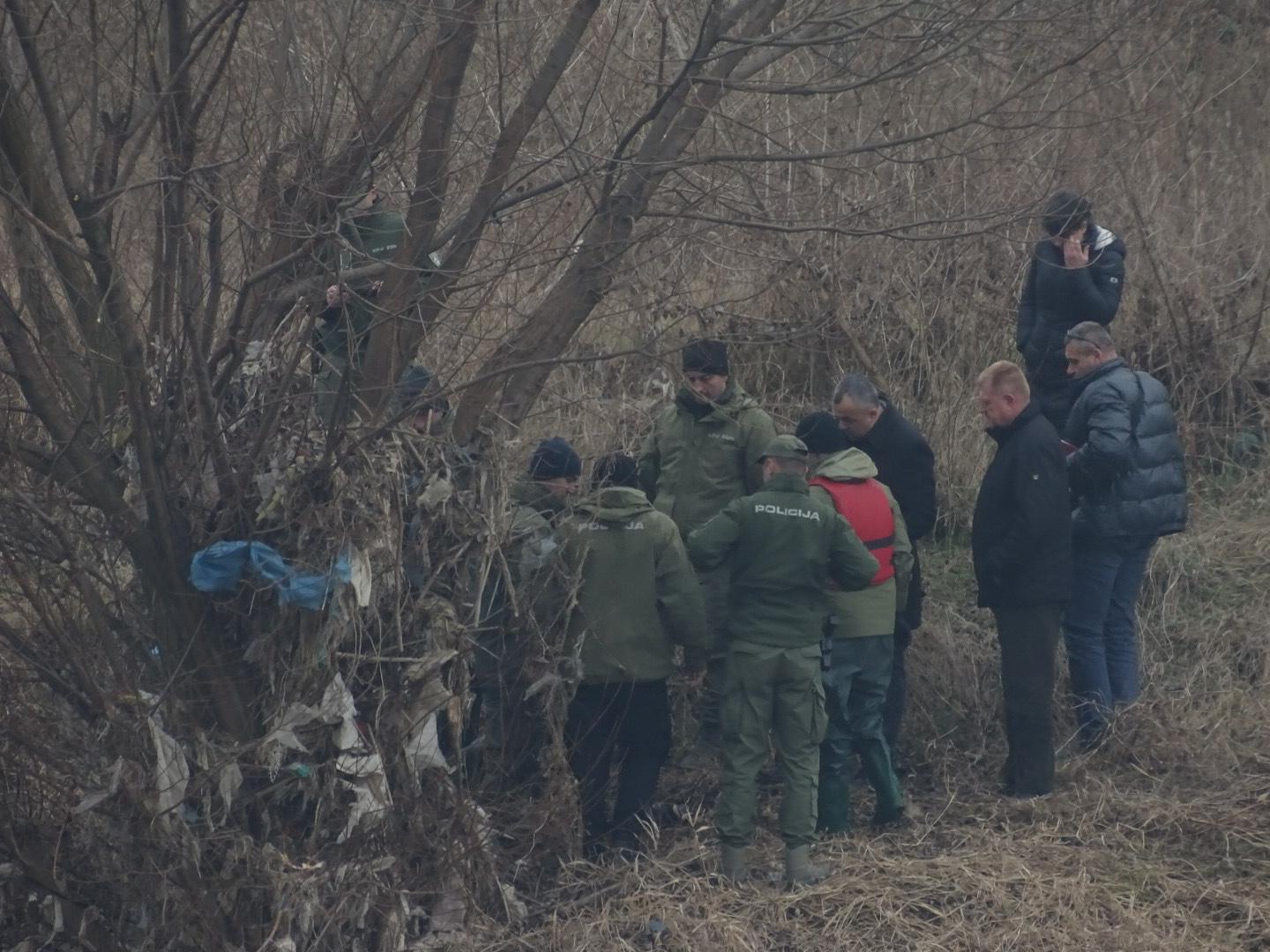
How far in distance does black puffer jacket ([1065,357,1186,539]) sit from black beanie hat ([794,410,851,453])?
1158mm

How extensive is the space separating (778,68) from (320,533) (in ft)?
19.5

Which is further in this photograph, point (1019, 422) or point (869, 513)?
point (1019, 422)

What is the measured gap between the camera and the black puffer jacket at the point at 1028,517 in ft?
20.2

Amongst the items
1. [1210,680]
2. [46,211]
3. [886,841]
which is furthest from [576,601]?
[1210,680]

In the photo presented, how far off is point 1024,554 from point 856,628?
78cm

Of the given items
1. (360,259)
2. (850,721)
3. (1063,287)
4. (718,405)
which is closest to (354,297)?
(360,259)

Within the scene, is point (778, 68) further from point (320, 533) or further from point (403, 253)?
point (320, 533)

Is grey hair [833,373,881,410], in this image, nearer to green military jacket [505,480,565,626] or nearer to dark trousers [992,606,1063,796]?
dark trousers [992,606,1063,796]

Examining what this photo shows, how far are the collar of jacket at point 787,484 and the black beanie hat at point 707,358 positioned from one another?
3.27 ft

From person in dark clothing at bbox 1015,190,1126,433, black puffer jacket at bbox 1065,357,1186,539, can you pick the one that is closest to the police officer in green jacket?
black puffer jacket at bbox 1065,357,1186,539

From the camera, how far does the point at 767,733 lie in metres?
5.75

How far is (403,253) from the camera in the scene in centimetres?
543

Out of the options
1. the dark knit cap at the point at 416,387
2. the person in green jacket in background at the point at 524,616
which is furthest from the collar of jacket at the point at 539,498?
the dark knit cap at the point at 416,387

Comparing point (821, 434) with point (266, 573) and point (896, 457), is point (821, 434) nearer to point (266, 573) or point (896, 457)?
point (896, 457)
